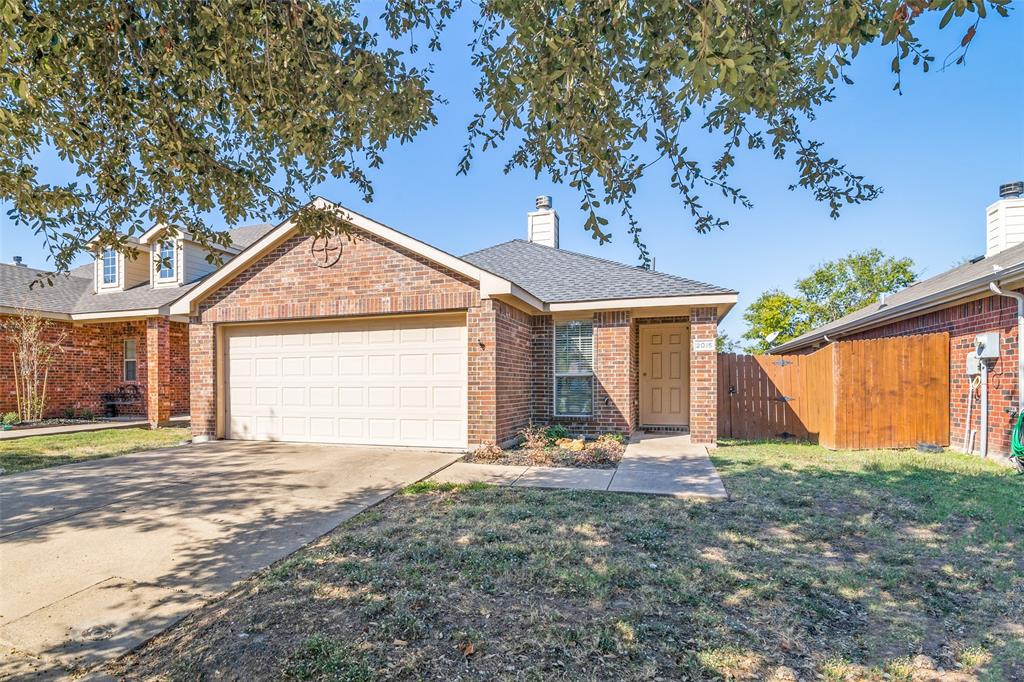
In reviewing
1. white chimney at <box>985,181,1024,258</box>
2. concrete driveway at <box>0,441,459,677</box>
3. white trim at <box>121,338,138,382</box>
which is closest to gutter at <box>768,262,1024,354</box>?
white chimney at <box>985,181,1024,258</box>

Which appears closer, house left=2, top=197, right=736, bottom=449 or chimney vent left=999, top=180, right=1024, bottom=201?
house left=2, top=197, right=736, bottom=449

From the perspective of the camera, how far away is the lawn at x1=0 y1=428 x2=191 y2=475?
766 cm

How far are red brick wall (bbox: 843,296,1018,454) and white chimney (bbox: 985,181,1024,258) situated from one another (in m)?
4.87

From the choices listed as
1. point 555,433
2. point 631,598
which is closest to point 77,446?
point 555,433

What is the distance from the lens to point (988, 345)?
292 inches

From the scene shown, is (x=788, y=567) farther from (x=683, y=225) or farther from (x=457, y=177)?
(x=457, y=177)

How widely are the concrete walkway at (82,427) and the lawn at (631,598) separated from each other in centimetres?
1041

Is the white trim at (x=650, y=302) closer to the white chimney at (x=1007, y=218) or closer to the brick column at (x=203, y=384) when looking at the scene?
the brick column at (x=203, y=384)

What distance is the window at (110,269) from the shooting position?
14.8m

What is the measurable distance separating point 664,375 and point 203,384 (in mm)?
9675

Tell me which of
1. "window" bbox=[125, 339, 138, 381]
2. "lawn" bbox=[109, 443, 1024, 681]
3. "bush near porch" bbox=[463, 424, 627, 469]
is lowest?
"bush near porch" bbox=[463, 424, 627, 469]

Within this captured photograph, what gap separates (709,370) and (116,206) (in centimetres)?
902

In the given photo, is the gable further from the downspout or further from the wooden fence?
the downspout

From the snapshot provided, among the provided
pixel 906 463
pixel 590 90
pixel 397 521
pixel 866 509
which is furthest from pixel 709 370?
pixel 590 90
